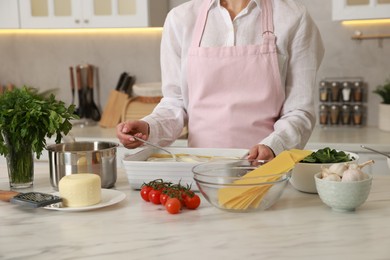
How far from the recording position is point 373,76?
3545 millimetres

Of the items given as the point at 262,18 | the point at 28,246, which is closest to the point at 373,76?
the point at 262,18

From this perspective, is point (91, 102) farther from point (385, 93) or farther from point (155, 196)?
point (155, 196)

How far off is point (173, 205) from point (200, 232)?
144 mm

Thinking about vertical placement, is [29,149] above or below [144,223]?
above

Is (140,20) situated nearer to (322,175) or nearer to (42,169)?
(42,169)

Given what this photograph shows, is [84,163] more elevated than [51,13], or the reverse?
[51,13]

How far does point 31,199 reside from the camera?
1.54 m

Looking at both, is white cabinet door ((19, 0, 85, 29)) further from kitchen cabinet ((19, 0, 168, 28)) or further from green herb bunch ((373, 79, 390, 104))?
green herb bunch ((373, 79, 390, 104))

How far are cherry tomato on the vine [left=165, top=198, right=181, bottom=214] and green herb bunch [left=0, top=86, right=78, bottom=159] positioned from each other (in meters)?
0.43

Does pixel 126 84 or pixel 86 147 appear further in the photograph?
pixel 126 84

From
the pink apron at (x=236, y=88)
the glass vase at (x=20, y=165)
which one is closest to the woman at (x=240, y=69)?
the pink apron at (x=236, y=88)

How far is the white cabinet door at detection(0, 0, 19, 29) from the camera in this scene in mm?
3586

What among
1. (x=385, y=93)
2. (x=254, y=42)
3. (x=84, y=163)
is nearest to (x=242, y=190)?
(x=84, y=163)

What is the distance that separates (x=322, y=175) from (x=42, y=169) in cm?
95
